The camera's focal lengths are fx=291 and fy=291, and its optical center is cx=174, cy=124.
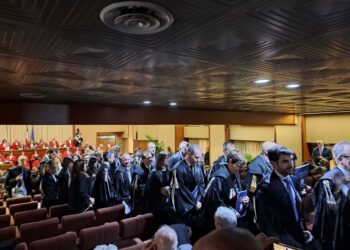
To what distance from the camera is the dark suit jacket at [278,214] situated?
8.80 ft

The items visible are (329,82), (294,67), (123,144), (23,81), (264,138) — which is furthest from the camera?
(123,144)

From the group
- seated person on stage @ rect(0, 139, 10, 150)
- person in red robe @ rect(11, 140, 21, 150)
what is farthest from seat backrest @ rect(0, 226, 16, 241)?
person in red robe @ rect(11, 140, 21, 150)

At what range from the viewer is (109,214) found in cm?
475

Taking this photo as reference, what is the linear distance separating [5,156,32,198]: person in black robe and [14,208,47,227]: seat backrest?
2.47 m

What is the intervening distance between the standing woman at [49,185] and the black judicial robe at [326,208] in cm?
457

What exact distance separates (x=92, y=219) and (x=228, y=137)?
10262 millimetres

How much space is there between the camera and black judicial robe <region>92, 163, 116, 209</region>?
554 cm

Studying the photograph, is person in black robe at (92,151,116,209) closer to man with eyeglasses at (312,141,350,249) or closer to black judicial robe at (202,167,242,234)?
black judicial robe at (202,167,242,234)

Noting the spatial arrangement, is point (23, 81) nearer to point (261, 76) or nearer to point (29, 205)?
point (261, 76)

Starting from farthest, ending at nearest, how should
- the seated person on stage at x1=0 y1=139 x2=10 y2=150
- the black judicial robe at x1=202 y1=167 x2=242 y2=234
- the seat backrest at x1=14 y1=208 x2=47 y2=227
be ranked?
the seated person on stage at x1=0 y1=139 x2=10 y2=150 → the seat backrest at x1=14 y1=208 x2=47 y2=227 → the black judicial robe at x1=202 y1=167 x2=242 y2=234

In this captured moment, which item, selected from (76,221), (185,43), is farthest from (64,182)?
(185,43)

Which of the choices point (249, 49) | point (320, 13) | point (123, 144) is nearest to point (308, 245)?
point (249, 49)

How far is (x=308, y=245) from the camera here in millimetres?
2854

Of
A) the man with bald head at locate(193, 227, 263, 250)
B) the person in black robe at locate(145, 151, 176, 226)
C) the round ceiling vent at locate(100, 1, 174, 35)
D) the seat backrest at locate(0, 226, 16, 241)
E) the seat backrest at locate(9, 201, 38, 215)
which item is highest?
the round ceiling vent at locate(100, 1, 174, 35)
